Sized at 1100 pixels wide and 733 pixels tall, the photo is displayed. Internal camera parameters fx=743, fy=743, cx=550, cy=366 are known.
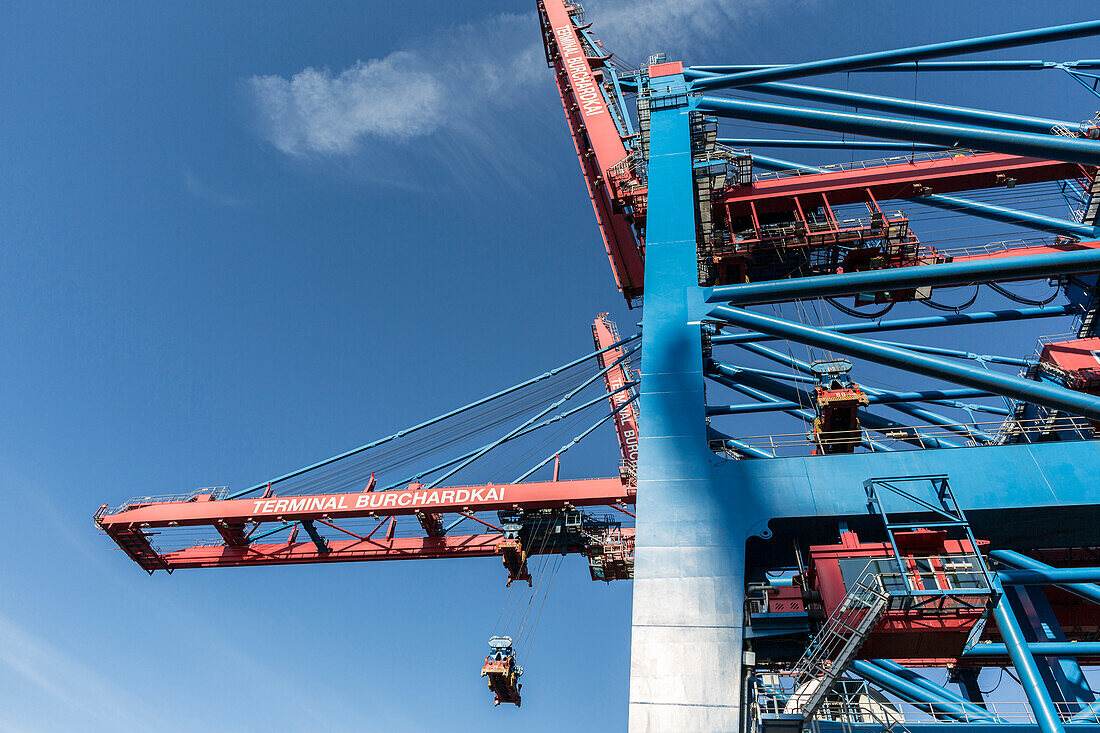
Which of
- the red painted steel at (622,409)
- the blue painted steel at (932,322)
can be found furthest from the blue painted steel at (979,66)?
the red painted steel at (622,409)

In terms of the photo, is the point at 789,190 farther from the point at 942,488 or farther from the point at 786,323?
the point at 942,488

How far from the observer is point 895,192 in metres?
18.6

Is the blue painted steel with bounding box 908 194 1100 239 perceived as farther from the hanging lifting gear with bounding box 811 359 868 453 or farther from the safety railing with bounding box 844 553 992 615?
the safety railing with bounding box 844 553 992 615

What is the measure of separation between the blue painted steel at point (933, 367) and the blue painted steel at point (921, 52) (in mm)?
6555

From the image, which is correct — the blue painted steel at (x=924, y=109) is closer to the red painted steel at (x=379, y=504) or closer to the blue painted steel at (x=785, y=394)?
the blue painted steel at (x=785, y=394)

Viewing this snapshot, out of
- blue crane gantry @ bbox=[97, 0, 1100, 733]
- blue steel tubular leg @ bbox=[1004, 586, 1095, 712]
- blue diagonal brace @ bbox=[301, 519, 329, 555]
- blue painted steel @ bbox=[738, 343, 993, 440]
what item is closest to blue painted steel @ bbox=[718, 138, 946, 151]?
blue crane gantry @ bbox=[97, 0, 1100, 733]

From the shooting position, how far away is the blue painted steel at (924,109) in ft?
48.8

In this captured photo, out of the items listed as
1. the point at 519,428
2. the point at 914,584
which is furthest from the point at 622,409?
the point at 914,584

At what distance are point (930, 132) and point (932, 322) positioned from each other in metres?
7.05

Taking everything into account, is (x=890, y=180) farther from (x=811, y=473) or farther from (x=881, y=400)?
(x=811, y=473)

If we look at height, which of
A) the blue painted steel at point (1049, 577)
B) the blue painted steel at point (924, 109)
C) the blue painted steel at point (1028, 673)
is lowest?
the blue painted steel at point (1028, 673)

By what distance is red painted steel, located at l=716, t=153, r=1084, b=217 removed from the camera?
18469mm

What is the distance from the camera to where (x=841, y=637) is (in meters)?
9.74

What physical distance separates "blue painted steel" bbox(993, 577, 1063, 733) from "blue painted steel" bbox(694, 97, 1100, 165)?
23.4 feet
